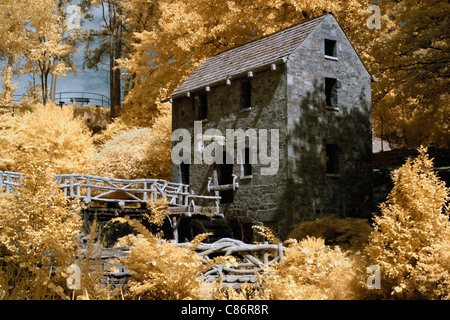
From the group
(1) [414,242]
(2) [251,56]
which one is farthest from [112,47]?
(1) [414,242]

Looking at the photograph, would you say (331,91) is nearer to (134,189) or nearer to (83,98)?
(134,189)

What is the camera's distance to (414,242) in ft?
25.1

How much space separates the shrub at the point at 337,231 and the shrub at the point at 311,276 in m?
4.56

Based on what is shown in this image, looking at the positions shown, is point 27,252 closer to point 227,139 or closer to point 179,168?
point 227,139

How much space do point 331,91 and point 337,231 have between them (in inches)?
257

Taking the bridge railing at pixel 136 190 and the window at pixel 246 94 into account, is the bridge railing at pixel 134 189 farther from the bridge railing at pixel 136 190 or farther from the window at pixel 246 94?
the window at pixel 246 94

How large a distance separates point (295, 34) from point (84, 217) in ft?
35.2

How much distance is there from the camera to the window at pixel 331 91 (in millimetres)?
19719

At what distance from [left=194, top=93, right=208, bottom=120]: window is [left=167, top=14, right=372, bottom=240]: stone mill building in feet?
1.80

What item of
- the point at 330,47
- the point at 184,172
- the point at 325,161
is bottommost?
the point at 184,172
